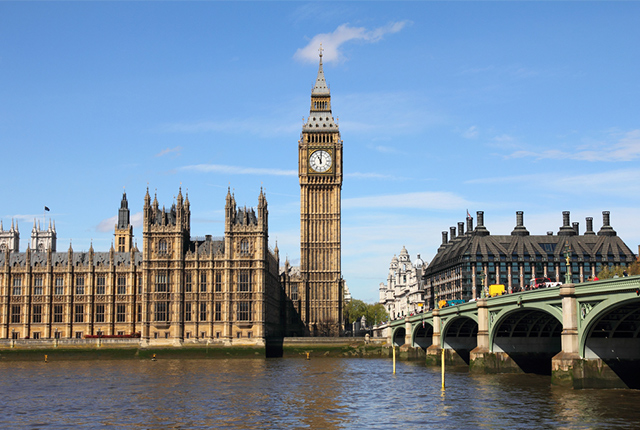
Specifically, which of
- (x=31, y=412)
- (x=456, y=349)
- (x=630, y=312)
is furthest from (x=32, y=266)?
(x=630, y=312)

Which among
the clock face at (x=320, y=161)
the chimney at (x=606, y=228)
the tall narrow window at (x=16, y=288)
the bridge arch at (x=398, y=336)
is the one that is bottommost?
the bridge arch at (x=398, y=336)

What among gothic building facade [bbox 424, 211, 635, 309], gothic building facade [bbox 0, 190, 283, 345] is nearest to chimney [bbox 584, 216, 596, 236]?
gothic building facade [bbox 424, 211, 635, 309]

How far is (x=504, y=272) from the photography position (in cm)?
16062

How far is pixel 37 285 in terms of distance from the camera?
137 m

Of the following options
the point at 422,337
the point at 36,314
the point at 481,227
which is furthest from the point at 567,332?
the point at 481,227

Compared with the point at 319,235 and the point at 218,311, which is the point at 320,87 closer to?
the point at 319,235

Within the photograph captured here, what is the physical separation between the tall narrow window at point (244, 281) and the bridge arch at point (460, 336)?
3667 cm

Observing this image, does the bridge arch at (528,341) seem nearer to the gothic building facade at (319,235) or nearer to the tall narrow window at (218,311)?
the tall narrow window at (218,311)

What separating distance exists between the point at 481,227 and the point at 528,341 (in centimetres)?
8646

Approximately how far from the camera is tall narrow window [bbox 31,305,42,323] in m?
136

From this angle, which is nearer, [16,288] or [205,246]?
[205,246]

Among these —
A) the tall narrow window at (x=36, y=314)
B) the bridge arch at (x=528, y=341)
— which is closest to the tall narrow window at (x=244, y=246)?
the tall narrow window at (x=36, y=314)

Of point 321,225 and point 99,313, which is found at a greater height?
point 321,225

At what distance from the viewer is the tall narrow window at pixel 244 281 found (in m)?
130
